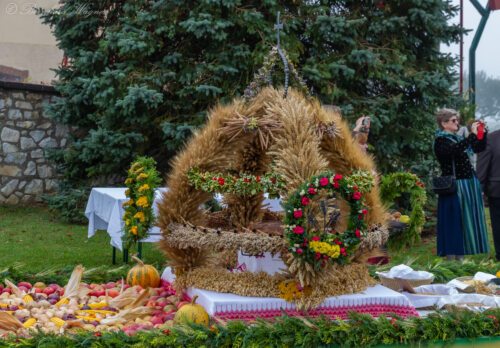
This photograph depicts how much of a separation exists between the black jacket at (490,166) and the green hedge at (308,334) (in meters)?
4.84

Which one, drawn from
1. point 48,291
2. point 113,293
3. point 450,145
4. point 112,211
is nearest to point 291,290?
point 113,293

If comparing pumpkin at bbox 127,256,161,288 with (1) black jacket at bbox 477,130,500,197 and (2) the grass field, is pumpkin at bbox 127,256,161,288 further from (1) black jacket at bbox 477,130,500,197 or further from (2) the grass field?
(1) black jacket at bbox 477,130,500,197

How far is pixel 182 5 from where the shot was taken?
11.0 meters

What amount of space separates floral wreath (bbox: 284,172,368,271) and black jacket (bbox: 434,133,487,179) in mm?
4211

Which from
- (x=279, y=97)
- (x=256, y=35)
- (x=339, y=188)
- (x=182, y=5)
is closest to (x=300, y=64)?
(x=256, y=35)

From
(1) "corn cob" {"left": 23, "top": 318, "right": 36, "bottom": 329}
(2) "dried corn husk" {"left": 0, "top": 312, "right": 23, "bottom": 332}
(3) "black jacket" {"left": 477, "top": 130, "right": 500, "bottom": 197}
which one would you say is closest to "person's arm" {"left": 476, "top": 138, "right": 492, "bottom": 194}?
(3) "black jacket" {"left": 477, "top": 130, "right": 500, "bottom": 197}

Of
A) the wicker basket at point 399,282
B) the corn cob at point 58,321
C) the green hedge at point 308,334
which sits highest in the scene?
the wicker basket at point 399,282

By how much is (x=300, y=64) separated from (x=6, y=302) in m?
7.52

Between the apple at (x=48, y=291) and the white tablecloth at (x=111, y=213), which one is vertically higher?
the white tablecloth at (x=111, y=213)

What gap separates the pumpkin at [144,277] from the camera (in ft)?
17.6

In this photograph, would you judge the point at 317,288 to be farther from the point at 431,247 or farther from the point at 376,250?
the point at 431,247

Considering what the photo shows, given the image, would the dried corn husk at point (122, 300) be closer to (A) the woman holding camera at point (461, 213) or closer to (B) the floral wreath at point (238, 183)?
(B) the floral wreath at point (238, 183)

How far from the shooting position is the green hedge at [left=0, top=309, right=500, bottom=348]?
3.63 m

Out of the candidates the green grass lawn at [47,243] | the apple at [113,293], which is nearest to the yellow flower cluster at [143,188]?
the apple at [113,293]
